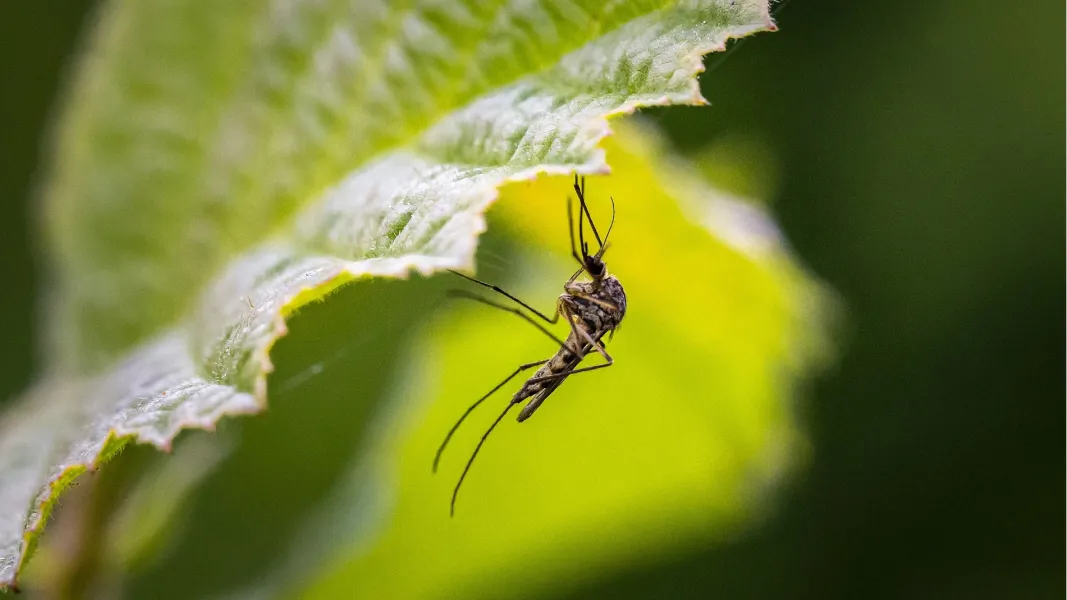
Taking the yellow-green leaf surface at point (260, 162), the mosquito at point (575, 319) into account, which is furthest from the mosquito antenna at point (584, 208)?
the yellow-green leaf surface at point (260, 162)

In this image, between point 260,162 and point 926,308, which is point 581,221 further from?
point 926,308

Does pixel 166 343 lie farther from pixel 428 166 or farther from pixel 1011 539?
pixel 1011 539

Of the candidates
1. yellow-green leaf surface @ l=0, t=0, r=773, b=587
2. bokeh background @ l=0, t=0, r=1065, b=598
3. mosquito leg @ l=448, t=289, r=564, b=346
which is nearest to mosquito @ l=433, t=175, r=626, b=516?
mosquito leg @ l=448, t=289, r=564, b=346

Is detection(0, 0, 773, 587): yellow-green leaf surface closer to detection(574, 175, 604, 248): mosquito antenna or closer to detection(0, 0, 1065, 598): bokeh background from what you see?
detection(574, 175, 604, 248): mosquito antenna

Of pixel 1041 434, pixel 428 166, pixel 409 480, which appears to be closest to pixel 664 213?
pixel 428 166

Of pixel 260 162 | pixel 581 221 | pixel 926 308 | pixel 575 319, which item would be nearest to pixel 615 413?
pixel 575 319

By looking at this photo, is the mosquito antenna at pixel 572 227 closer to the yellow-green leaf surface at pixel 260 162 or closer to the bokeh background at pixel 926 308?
the yellow-green leaf surface at pixel 260 162

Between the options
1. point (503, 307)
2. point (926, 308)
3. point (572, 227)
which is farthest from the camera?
point (926, 308)
